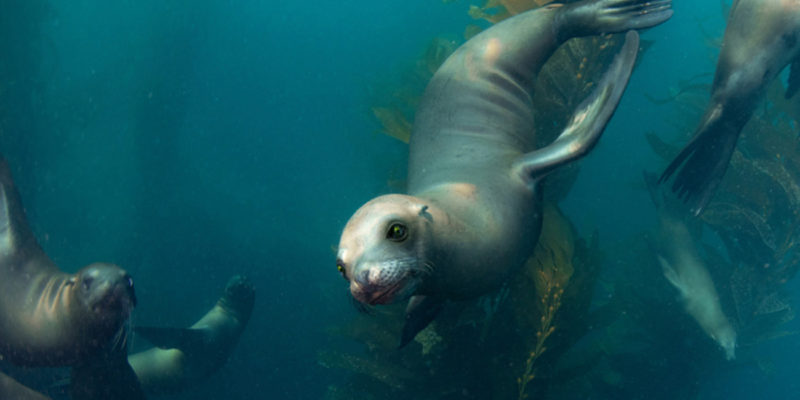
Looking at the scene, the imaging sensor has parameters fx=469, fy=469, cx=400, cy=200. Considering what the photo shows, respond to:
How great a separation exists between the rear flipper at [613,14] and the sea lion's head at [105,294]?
3.05 meters

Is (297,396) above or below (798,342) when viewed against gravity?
above

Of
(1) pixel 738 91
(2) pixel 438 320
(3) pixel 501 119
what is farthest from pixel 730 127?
(2) pixel 438 320

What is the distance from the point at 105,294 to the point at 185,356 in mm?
3352

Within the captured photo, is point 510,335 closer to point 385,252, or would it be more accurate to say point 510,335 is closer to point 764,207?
point 385,252

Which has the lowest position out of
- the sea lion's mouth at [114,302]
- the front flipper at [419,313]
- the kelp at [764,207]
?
the kelp at [764,207]

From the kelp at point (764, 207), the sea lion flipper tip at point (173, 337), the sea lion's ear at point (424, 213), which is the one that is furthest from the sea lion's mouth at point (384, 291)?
the sea lion flipper tip at point (173, 337)

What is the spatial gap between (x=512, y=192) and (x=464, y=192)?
28 cm

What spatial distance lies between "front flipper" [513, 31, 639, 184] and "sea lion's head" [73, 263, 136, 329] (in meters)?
2.33

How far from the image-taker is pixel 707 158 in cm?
322

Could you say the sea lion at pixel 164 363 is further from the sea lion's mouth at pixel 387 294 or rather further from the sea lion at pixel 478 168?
the sea lion's mouth at pixel 387 294

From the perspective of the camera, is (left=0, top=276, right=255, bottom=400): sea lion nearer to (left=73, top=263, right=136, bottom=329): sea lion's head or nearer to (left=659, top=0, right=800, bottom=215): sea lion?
(left=73, top=263, right=136, bottom=329): sea lion's head

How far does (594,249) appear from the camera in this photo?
3311mm

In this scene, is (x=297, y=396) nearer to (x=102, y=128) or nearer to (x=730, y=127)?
(x=730, y=127)

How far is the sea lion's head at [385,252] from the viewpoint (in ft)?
4.88
